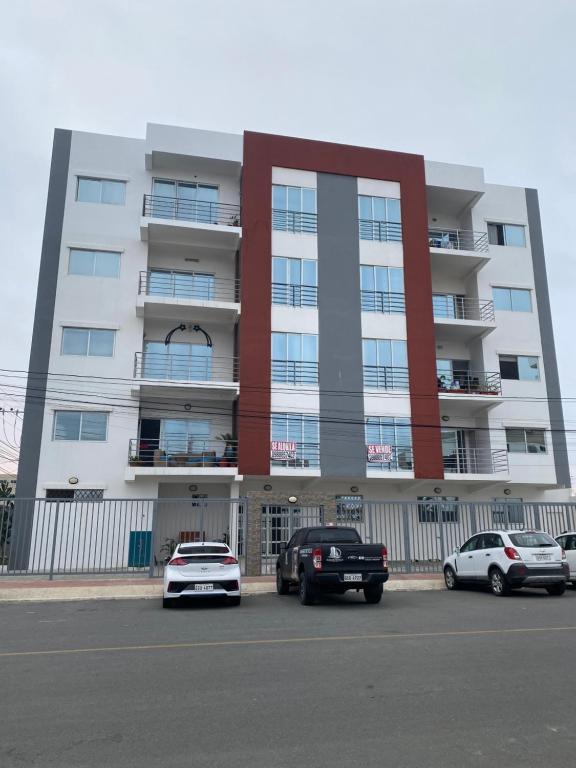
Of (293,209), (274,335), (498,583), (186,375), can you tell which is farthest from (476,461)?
(498,583)

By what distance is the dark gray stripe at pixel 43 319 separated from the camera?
23.6m

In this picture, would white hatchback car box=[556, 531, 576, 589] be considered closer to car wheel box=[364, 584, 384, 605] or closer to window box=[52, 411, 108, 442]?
car wheel box=[364, 584, 384, 605]

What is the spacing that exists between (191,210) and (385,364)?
1148 cm

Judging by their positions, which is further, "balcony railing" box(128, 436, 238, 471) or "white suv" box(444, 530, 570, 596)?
"balcony railing" box(128, 436, 238, 471)

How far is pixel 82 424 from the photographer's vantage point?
80.0 ft

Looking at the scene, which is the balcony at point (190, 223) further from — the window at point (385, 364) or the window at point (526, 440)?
the window at point (526, 440)

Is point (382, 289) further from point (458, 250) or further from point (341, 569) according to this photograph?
point (341, 569)

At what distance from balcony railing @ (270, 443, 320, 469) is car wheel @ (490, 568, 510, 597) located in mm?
11705

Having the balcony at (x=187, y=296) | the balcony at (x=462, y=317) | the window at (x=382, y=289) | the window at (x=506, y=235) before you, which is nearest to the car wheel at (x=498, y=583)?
the window at (x=382, y=289)

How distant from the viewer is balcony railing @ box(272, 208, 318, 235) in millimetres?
27562

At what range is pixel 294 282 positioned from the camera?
88.6 ft

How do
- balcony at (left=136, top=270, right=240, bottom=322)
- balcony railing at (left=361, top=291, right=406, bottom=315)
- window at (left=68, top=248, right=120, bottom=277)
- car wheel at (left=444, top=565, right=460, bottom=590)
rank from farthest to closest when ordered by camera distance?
balcony railing at (left=361, top=291, right=406, bottom=315)
window at (left=68, top=248, right=120, bottom=277)
balcony at (left=136, top=270, right=240, bottom=322)
car wheel at (left=444, top=565, right=460, bottom=590)

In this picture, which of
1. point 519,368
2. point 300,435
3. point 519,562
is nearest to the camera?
point 519,562

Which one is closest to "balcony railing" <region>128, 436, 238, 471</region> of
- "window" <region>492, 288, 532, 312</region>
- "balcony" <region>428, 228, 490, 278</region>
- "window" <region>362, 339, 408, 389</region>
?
"window" <region>362, 339, 408, 389</region>
